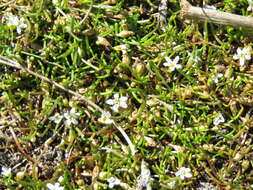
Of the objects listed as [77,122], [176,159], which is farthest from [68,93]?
[176,159]

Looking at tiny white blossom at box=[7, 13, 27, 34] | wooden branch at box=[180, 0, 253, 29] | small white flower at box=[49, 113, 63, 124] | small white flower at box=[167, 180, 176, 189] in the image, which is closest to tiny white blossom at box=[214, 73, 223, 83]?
wooden branch at box=[180, 0, 253, 29]

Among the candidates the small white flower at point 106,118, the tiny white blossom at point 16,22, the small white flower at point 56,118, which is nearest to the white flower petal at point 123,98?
the small white flower at point 106,118

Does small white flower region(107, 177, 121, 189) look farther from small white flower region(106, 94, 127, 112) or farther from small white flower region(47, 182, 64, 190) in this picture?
small white flower region(106, 94, 127, 112)

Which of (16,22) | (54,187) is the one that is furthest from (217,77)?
(16,22)

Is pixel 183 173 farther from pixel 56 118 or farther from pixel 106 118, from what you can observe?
pixel 56 118

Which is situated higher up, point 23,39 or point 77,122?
point 23,39

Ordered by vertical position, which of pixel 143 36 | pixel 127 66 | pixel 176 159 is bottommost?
pixel 176 159

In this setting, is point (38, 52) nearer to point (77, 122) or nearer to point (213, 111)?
point (77, 122)
